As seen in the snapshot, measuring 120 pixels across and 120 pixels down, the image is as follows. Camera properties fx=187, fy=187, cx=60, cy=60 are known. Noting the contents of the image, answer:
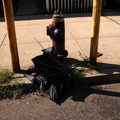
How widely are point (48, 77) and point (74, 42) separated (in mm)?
2221

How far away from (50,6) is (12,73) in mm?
6759

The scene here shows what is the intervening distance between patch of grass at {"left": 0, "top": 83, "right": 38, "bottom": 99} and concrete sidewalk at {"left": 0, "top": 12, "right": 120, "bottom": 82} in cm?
59

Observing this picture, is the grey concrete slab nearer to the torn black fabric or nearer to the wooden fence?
the wooden fence

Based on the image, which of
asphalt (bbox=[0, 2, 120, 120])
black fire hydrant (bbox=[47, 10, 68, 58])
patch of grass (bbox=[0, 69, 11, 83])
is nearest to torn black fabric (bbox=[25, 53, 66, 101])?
asphalt (bbox=[0, 2, 120, 120])

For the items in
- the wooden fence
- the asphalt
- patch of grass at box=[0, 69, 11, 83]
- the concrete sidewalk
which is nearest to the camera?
the asphalt

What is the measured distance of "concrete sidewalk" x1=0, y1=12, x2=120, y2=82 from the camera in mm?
3957

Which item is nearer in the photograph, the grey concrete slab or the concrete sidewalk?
the concrete sidewalk

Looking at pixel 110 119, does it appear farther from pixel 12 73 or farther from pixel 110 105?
pixel 12 73

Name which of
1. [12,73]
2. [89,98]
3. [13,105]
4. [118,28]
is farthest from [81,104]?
[118,28]

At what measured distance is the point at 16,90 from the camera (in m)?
3.24

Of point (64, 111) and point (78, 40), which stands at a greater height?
point (78, 40)

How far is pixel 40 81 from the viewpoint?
3.24 meters

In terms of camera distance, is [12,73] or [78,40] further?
[78,40]

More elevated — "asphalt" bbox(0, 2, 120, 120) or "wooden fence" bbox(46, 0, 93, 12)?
"wooden fence" bbox(46, 0, 93, 12)
